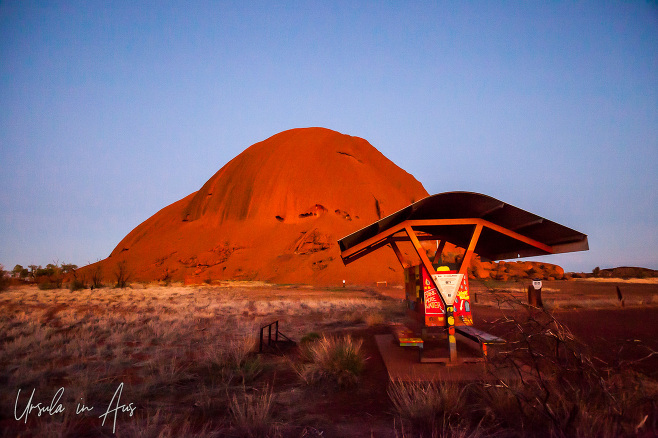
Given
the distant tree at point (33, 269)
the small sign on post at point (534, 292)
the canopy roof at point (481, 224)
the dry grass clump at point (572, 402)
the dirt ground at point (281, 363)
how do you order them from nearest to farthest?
the dry grass clump at point (572, 402) < the dirt ground at point (281, 363) < the canopy roof at point (481, 224) < the small sign on post at point (534, 292) < the distant tree at point (33, 269)

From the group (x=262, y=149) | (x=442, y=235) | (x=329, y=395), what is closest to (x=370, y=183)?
(x=262, y=149)

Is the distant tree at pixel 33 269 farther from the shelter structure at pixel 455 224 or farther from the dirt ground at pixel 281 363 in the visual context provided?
the shelter structure at pixel 455 224

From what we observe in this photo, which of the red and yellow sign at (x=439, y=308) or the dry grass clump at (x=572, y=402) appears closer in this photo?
the dry grass clump at (x=572, y=402)

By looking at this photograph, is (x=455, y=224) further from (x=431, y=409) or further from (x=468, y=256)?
(x=431, y=409)

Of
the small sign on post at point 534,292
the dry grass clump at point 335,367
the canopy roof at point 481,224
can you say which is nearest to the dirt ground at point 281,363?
the dry grass clump at point 335,367

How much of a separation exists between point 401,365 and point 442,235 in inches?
176

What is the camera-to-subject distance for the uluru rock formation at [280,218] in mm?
53875

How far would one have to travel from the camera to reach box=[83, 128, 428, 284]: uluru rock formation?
5388cm

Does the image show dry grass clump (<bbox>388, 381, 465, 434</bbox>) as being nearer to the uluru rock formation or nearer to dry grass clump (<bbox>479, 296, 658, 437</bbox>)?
dry grass clump (<bbox>479, 296, 658, 437</bbox>)

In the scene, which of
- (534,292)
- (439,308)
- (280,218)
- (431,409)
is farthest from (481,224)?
(280,218)

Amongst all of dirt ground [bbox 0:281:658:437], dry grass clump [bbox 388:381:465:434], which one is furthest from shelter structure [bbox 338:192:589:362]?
dry grass clump [bbox 388:381:465:434]

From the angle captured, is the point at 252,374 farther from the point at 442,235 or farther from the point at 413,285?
the point at 442,235

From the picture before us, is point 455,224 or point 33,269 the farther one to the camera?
point 33,269

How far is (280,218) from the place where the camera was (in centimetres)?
6562
